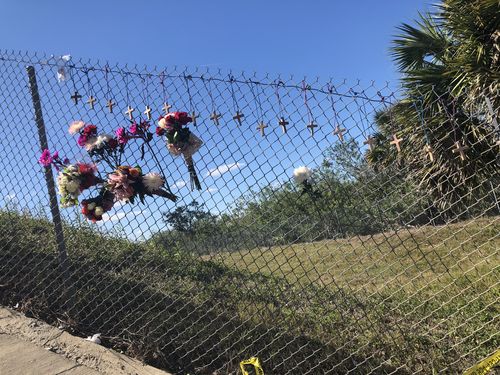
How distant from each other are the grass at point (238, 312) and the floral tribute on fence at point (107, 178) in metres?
0.78

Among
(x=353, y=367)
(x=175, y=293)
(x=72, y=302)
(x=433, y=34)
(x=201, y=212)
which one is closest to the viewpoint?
(x=353, y=367)

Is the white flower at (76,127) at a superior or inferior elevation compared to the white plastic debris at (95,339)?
superior

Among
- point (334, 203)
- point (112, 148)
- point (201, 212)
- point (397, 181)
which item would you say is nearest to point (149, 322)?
point (201, 212)

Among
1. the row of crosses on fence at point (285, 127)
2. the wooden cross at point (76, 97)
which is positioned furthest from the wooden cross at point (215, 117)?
the wooden cross at point (76, 97)

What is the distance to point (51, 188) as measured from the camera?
3.38m

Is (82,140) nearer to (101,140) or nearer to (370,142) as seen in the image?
(101,140)

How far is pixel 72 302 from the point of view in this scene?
338 cm

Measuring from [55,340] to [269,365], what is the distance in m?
1.48

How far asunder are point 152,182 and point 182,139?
0.34m

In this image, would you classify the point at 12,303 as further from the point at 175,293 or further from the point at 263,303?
the point at 263,303

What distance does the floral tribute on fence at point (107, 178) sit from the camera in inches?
114

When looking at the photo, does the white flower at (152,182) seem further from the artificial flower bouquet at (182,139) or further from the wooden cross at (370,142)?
the wooden cross at (370,142)

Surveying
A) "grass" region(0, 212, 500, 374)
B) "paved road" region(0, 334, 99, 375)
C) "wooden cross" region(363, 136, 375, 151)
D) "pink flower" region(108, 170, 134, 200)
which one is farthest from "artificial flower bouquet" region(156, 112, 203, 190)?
"paved road" region(0, 334, 99, 375)

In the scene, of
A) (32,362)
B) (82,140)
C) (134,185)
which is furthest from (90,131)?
(32,362)
